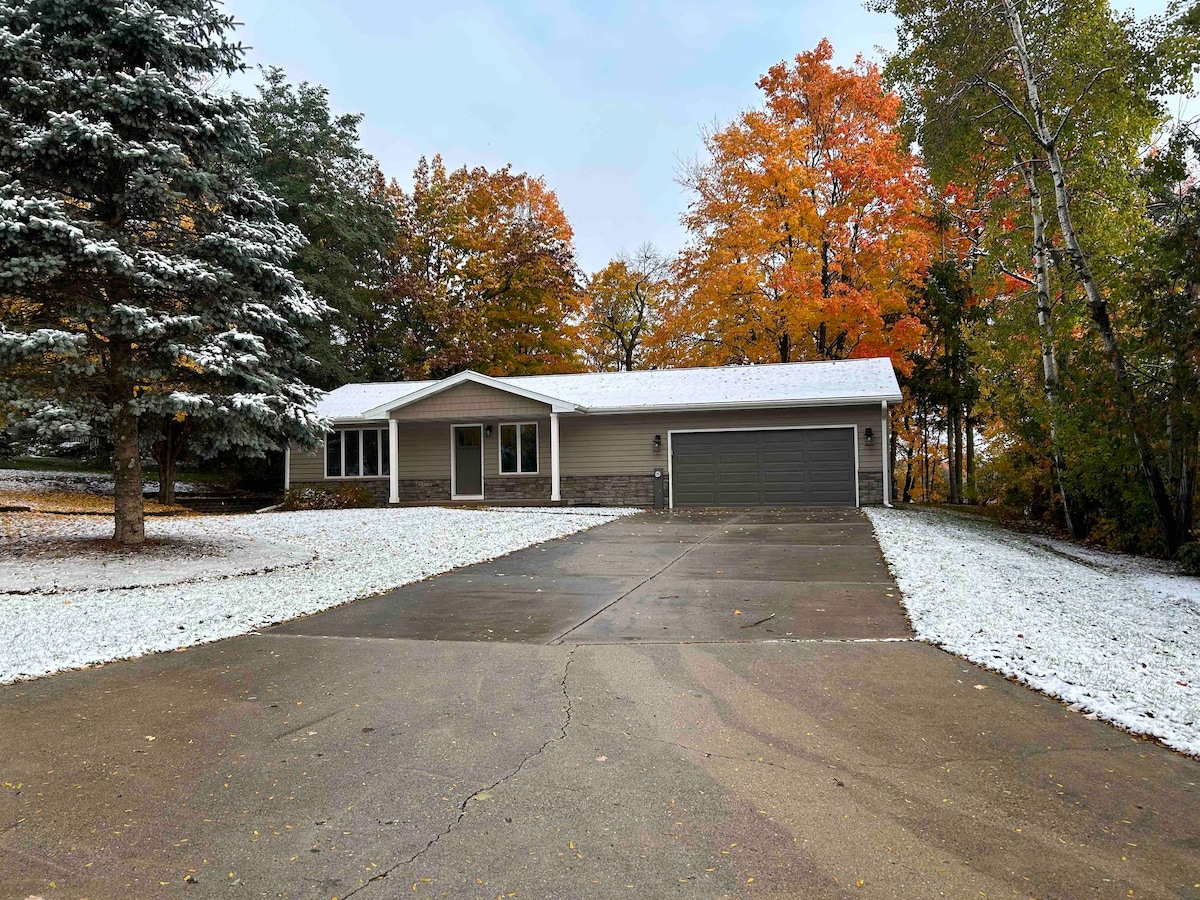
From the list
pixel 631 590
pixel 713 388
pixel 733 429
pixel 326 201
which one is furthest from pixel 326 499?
pixel 631 590

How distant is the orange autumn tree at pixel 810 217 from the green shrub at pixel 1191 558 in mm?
12809

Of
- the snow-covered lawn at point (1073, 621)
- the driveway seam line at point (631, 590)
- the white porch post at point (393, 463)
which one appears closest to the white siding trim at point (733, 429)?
the driveway seam line at point (631, 590)

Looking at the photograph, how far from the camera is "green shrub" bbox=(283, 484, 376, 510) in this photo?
18.6 metres

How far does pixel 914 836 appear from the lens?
8.44 ft

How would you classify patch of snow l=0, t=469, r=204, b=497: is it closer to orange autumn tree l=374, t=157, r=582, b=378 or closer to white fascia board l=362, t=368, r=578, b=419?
white fascia board l=362, t=368, r=578, b=419

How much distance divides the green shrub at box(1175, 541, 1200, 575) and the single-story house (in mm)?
7463

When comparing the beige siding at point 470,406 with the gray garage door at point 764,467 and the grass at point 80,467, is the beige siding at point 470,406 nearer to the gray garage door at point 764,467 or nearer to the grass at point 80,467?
the gray garage door at point 764,467

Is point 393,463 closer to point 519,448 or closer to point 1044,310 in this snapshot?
point 519,448

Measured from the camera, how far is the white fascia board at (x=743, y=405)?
1656cm

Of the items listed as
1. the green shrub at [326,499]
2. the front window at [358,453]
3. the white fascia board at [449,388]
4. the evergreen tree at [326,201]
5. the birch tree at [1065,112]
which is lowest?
the green shrub at [326,499]

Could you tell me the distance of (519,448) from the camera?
62.7ft

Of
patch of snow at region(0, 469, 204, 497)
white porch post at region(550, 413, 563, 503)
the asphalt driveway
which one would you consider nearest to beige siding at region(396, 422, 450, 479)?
white porch post at region(550, 413, 563, 503)

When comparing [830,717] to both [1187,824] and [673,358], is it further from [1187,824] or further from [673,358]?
[673,358]

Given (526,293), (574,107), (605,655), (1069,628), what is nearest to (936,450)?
(526,293)
